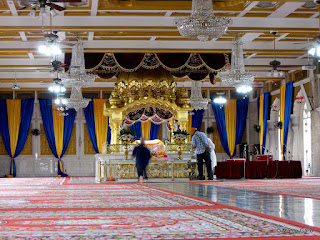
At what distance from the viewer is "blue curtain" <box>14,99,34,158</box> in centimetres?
2130

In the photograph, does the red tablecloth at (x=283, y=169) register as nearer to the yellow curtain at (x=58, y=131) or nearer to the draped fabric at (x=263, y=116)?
the draped fabric at (x=263, y=116)

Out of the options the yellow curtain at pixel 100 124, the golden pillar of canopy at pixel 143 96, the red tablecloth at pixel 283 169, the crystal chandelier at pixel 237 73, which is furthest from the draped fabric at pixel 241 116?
the crystal chandelier at pixel 237 73

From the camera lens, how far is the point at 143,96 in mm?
14305

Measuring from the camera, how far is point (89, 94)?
22078mm

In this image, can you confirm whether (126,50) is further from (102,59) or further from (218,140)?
(218,140)

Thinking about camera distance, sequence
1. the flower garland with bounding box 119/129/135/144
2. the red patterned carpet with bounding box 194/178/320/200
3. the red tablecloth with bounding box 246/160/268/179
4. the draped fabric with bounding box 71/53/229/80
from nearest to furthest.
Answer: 1. the red patterned carpet with bounding box 194/178/320/200
2. the flower garland with bounding box 119/129/135/144
3. the draped fabric with bounding box 71/53/229/80
4. the red tablecloth with bounding box 246/160/268/179

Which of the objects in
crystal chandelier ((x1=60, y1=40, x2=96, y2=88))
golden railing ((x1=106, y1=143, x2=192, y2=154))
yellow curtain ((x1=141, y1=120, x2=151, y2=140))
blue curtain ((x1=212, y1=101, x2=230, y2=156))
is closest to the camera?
crystal chandelier ((x1=60, y1=40, x2=96, y2=88))

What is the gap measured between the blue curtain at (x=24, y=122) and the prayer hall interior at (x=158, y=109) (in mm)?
41

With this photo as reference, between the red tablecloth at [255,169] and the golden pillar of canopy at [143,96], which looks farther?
the red tablecloth at [255,169]

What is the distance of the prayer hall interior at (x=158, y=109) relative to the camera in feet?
17.7

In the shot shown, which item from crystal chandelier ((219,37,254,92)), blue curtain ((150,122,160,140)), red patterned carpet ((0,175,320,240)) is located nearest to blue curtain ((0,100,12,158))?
blue curtain ((150,122,160,140))

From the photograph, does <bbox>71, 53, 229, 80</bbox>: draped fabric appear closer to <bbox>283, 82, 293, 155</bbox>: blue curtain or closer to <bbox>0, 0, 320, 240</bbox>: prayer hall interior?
<bbox>0, 0, 320, 240</bbox>: prayer hall interior

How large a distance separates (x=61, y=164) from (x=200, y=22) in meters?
14.3

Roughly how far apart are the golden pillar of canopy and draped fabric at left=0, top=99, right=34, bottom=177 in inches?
309
